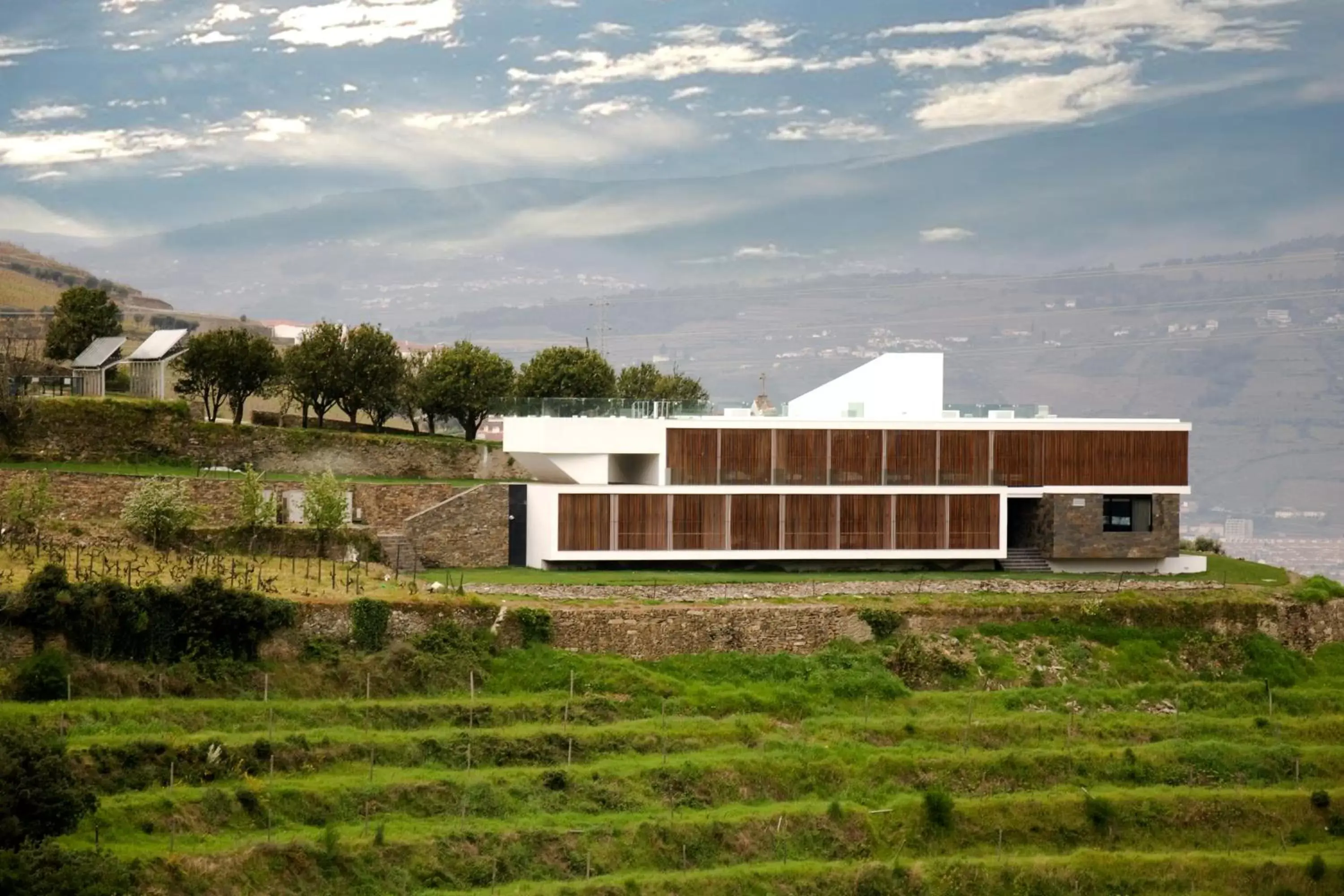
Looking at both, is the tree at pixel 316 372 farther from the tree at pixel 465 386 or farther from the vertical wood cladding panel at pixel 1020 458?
the vertical wood cladding panel at pixel 1020 458

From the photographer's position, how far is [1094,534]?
5197cm

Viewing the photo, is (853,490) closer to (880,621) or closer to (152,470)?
(880,621)

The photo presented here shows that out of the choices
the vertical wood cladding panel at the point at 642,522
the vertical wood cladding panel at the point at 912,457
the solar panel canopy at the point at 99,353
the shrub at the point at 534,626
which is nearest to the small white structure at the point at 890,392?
the vertical wood cladding panel at the point at 912,457

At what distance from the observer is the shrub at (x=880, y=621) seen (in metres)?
42.9

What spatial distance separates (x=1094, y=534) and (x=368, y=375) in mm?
24857

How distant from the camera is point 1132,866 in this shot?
33.4 meters

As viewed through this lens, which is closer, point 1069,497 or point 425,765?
point 425,765

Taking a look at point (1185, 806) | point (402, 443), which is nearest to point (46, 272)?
point (402, 443)

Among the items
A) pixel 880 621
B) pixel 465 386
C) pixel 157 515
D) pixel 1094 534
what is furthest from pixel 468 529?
pixel 465 386

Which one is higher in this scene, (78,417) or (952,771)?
(78,417)

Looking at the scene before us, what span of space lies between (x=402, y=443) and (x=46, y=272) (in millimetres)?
91683

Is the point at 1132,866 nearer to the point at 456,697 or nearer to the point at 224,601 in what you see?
the point at 456,697

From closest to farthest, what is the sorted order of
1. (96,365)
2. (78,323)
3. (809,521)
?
(809,521) < (96,365) < (78,323)

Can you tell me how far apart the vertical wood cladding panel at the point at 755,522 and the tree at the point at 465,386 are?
17.8 metres
